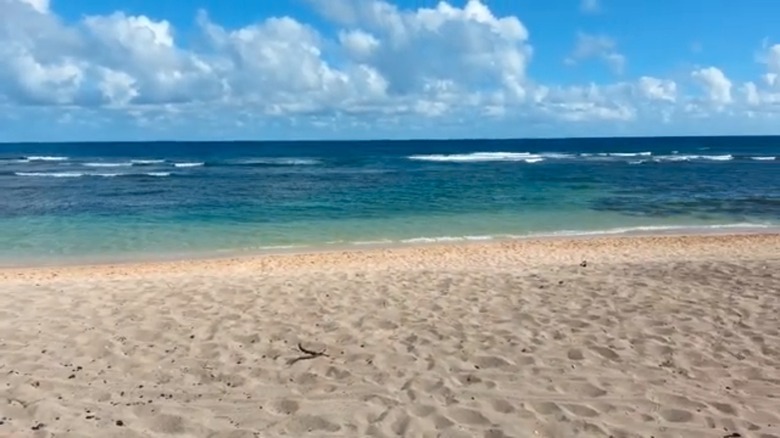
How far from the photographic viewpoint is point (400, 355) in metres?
5.27

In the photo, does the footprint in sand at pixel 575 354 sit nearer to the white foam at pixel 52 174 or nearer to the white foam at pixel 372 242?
the white foam at pixel 372 242

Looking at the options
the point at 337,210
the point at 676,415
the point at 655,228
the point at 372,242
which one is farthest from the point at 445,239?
→ the point at 676,415

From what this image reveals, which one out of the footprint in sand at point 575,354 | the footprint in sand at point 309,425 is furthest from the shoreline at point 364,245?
the footprint in sand at point 309,425

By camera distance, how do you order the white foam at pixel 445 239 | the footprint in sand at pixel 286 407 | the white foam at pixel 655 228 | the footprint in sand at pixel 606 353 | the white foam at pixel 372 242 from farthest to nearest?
the white foam at pixel 655 228, the white foam at pixel 445 239, the white foam at pixel 372 242, the footprint in sand at pixel 606 353, the footprint in sand at pixel 286 407

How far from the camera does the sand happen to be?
405 centimetres

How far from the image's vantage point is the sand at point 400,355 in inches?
159

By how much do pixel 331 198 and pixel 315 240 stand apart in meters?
10.3

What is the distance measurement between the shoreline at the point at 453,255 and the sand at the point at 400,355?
3468 millimetres

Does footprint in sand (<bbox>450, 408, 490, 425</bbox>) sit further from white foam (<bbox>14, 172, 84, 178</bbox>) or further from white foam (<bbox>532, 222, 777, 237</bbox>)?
white foam (<bbox>14, 172, 84, 178</bbox>)

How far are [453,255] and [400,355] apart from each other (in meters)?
8.39

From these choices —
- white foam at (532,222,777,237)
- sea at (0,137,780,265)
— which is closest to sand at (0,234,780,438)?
sea at (0,137,780,265)

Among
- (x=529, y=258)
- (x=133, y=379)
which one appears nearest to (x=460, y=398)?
(x=133, y=379)

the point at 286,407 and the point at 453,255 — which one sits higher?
the point at 286,407

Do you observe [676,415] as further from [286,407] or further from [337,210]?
[337,210]
